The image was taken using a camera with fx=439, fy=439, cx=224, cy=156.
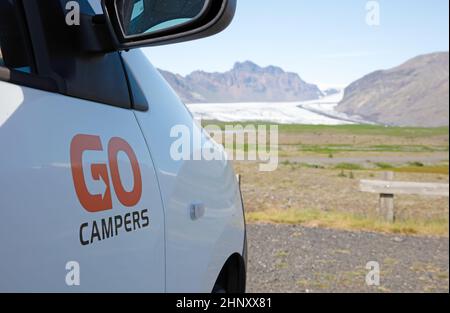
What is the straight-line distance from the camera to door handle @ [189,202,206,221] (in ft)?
5.33

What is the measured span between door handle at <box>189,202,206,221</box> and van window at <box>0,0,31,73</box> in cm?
75

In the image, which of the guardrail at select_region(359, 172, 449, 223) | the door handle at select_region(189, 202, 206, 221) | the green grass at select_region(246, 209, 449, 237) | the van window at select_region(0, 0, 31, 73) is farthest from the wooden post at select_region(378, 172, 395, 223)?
the van window at select_region(0, 0, 31, 73)

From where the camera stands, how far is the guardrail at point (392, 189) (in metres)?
7.07

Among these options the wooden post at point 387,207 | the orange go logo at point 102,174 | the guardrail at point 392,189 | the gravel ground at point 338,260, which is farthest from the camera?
the wooden post at point 387,207

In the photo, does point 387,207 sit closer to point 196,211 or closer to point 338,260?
point 338,260

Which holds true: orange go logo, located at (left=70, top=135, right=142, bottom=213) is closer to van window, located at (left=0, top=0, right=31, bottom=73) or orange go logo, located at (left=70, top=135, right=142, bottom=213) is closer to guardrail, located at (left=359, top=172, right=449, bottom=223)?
van window, located at (left=0, top=0, right=31, bottom=73)

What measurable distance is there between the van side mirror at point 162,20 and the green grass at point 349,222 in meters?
6.56

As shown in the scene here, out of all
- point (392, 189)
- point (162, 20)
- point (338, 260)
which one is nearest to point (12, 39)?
point (162, 20)

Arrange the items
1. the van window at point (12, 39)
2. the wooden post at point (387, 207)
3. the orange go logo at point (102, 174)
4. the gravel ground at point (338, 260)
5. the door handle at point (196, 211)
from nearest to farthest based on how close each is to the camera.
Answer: the orange go logo at point (102, 174), the van window at point (12, 39), the door handle at point (196, 211), the gravel ground at point (338, 260), the wooden post at point (387, 207)

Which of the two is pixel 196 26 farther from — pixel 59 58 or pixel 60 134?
pixel 60 134

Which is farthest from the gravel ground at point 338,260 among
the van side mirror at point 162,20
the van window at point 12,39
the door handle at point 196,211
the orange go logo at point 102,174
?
the van window at point 12,39

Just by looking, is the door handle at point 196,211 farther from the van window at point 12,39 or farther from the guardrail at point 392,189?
the guardrail at point 392,189
